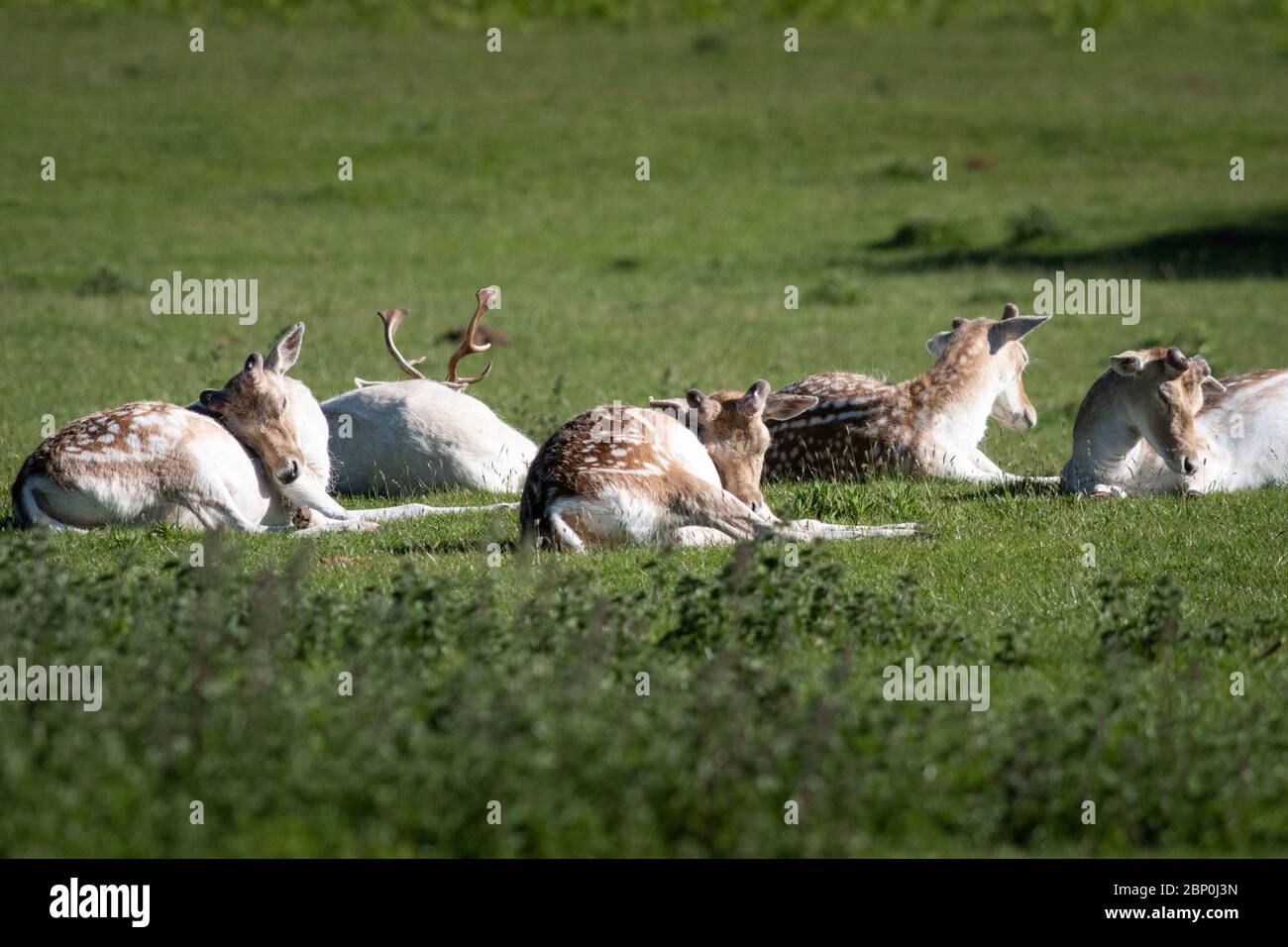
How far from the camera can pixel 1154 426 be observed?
10234mm

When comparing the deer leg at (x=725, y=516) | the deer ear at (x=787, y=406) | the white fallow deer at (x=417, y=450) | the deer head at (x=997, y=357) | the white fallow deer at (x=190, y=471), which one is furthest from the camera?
the deer head at (x=997, y=357)

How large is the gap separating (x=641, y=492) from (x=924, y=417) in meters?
3.11

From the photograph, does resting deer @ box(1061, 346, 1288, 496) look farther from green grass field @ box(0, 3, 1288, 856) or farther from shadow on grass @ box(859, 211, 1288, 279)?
shadow on grass @ box(859, 211, 1288, 279)

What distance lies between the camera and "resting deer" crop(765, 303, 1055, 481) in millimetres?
11195

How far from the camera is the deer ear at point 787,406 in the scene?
9.89m

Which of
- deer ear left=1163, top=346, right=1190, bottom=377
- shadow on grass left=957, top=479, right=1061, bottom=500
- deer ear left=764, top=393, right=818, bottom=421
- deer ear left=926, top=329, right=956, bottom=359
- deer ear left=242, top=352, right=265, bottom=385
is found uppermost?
deer ear left=926, top=329, right=956, bottom=359

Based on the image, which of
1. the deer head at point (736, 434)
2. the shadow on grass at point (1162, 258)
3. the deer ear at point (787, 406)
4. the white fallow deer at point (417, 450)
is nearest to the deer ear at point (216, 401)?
the white fallow deer at point (417, 450)

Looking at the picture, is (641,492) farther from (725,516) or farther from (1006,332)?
(1006,332)

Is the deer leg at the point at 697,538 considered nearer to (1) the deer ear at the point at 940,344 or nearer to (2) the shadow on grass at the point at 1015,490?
(2) the shadow on grass at the point at 1015,490

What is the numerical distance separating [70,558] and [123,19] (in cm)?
3394

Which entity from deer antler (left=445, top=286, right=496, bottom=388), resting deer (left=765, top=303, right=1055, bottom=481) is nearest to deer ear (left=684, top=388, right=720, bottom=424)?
resting deer (left=765, top=303, right=1055, bottom=481)

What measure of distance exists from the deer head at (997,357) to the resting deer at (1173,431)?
1.02m

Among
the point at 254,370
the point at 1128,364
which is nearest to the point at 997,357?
the point at 1128,364
